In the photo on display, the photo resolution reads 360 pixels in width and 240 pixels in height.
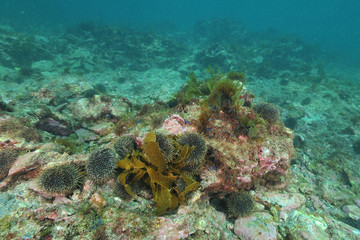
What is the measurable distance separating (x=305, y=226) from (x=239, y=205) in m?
1.79

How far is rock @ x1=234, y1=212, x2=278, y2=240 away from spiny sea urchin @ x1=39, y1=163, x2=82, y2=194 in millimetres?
3748

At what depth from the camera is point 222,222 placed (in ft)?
12.8

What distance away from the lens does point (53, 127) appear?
5793mm

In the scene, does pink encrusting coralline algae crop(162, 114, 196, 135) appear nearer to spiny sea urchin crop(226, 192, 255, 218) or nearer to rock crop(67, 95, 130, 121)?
spiny sea urchin crop(226, 192, 255, 218)

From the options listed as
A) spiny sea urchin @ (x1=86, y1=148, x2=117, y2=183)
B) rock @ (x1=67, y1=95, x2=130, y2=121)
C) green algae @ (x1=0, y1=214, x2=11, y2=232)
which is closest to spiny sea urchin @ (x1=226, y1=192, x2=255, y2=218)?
spiny sea urchin @ (x1=86, y1=148, x2=117, y2=183)

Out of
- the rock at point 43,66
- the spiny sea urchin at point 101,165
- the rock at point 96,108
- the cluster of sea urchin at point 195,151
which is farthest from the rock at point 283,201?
the rock at point 43,66

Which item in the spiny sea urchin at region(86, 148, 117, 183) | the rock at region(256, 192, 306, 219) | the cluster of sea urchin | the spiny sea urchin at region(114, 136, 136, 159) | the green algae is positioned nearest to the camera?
the green algae

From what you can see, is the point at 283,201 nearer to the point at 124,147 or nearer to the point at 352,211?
the point at 352,211

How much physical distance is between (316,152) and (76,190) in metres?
11.3

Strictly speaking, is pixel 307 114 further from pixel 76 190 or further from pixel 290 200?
pixel 76 190

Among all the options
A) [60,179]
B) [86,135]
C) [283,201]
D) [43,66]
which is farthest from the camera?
[43,66]

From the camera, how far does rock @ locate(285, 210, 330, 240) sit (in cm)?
388

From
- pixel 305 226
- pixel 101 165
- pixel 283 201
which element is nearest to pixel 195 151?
pixel 101 165

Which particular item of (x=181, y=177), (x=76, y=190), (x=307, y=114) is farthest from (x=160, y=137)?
(x=307, y=114)
